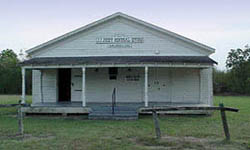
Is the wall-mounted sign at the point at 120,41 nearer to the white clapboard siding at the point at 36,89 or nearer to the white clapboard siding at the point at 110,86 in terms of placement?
the white clapboard siding at the point at 110,86

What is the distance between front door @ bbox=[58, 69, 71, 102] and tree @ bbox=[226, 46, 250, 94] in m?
27.5

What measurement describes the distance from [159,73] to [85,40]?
467cm

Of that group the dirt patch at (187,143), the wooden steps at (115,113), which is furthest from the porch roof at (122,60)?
the dirt patch at (187,143)

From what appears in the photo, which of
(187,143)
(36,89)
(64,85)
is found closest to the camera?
(187,143)

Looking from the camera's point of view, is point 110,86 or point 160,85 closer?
point 160,85

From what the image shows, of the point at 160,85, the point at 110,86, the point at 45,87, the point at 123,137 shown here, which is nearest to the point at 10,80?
the point at 45,87

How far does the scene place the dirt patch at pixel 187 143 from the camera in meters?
7.48

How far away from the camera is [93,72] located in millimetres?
17406

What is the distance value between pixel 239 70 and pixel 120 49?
27960mm

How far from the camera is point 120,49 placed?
16.8 meters

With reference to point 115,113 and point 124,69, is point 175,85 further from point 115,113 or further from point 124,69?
point 115,113

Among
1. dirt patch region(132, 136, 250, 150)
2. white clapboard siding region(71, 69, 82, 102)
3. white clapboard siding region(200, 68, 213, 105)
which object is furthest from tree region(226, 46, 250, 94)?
dirt patch region(132, 136, 250, 150)

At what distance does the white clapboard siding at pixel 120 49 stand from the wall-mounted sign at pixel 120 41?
0.56 feet

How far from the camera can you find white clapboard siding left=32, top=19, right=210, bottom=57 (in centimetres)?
1655
